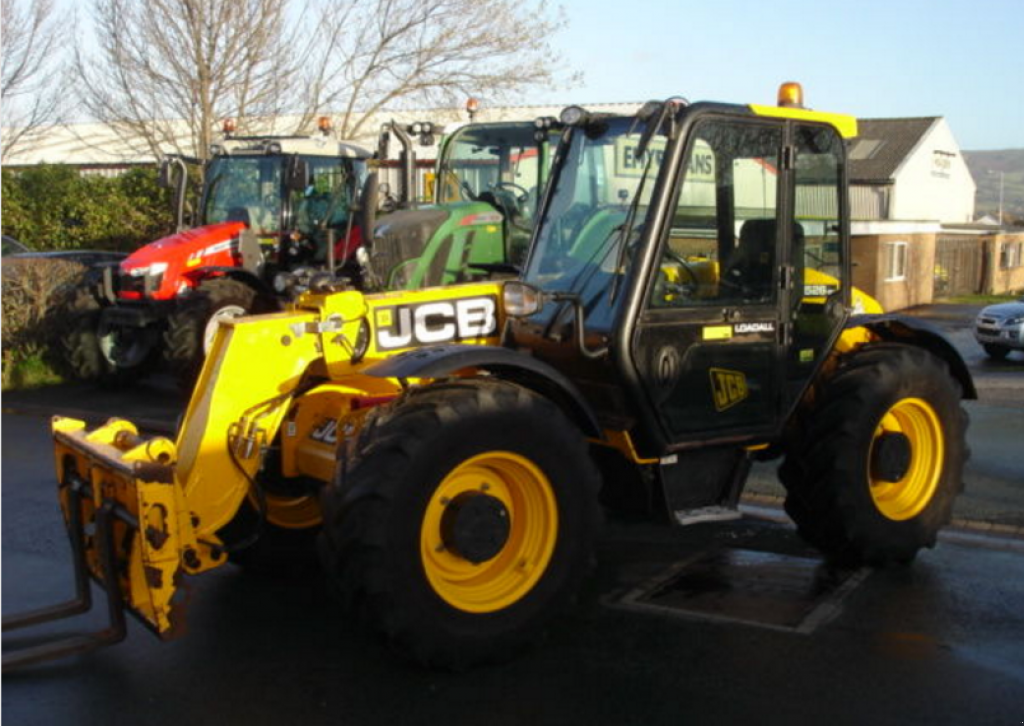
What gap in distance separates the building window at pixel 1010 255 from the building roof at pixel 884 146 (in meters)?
8.76

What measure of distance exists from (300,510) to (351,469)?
1396mm

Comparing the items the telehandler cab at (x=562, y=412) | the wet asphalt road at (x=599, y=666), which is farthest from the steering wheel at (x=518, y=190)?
the wet asphalt road at (x=599, y=666)

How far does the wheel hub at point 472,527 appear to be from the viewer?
468 cm

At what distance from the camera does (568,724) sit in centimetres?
436

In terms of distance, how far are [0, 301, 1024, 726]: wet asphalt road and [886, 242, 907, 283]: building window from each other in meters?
19.0

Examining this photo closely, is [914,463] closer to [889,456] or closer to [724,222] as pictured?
[889,456]

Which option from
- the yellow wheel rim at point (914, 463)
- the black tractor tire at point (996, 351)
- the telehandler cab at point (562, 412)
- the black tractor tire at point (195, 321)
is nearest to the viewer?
the telehandler cab at point (562, 412)

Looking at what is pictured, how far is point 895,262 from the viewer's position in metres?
24.7

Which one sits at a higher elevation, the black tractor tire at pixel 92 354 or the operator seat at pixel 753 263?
the operator seat at pixel 753 263

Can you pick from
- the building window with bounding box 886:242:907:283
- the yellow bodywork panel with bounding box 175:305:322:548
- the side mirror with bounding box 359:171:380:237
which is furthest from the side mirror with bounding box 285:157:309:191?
the building window with bounding box 886:242:907:283

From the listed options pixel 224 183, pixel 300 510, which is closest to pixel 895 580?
pixel 300 510

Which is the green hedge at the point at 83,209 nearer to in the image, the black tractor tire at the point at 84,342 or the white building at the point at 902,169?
the black tractor tire at the point at 84,342

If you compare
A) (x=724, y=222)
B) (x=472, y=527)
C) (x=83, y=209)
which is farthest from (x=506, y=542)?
(x=83, y=209)

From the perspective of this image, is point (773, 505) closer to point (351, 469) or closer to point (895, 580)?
point (895, 580)
